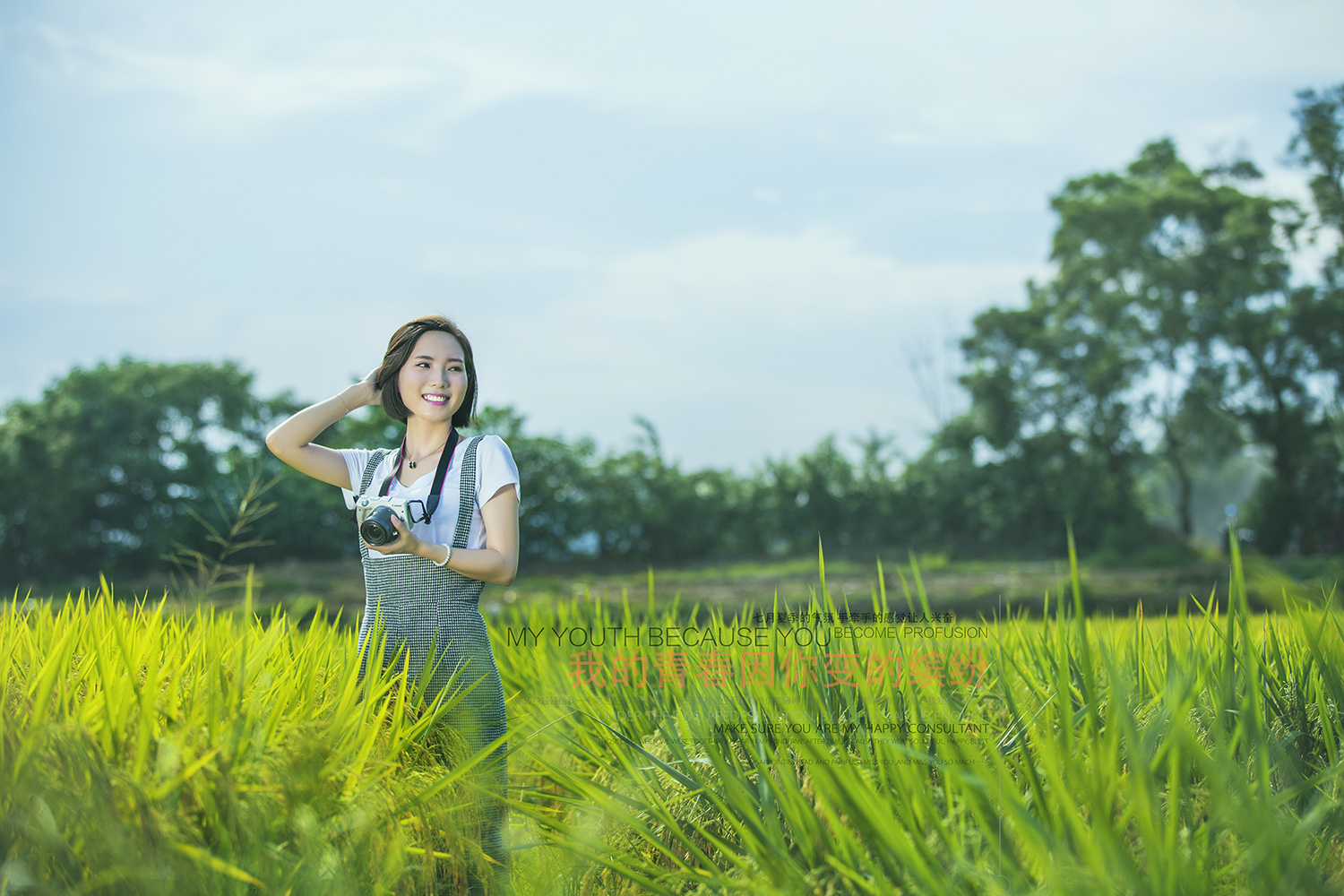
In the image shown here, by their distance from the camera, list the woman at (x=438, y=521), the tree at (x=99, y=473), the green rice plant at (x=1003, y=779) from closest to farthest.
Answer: the green rice plant at (x=1003, y=779) → the woman at (x=438, y=521) → the tree at (x=99, y=473)

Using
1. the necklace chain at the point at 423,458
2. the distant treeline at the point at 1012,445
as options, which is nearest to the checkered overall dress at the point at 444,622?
the necklace chain at the point at 423,458

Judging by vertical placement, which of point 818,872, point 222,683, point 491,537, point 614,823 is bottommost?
point 614,823

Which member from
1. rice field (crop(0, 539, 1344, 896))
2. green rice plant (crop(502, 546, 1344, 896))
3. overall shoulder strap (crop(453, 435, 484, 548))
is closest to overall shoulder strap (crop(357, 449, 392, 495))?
overall shoulder strap (crop(453, 435, 484, 548))

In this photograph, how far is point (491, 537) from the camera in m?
1.90

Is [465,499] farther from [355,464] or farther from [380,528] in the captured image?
[355,464]

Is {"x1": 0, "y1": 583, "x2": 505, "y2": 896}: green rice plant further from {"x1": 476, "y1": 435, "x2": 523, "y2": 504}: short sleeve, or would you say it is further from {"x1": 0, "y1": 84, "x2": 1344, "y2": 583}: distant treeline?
{"x1": 0, "y1": 84, "x2": 1344, "y2": 583}: distant treeline

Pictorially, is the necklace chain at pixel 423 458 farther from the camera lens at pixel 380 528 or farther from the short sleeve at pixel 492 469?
the camera lens at pixel 380 528

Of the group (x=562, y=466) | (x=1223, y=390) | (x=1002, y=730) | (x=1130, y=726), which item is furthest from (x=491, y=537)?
(x=1223, y=390)

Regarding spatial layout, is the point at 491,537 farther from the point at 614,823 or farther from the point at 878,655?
the point at 878,655

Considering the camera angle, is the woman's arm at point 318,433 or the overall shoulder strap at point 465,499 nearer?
the overall shoulder strap at point 465,499

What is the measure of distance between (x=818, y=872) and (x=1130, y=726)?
0.59 m

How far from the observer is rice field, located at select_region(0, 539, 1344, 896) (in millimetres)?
1162

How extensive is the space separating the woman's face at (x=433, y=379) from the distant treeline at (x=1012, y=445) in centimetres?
1096

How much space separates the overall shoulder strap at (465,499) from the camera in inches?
75.3
